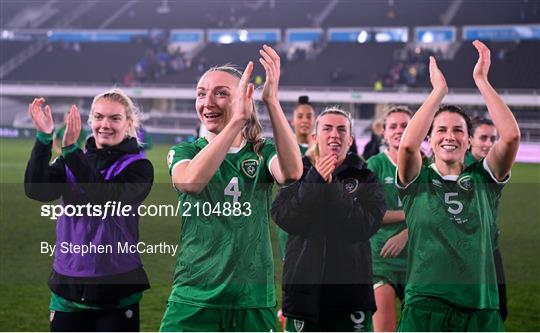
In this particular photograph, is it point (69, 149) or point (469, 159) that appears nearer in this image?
point (69, 149)

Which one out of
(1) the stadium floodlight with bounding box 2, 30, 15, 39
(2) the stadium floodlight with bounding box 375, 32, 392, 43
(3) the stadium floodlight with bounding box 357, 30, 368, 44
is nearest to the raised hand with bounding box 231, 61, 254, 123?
(1) the stadium floodlight with bounding box 2, 30, 15, 39

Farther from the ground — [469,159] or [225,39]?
[225,39]

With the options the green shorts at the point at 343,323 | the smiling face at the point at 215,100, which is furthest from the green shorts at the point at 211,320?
the smiling face at the point at 215,100

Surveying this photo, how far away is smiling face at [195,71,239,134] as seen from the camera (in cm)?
288

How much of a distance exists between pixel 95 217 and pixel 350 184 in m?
1.15

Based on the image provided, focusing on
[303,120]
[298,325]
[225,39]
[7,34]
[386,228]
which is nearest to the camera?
[298,325]

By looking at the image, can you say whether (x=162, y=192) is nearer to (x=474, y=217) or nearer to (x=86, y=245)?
(x=86, y=245)

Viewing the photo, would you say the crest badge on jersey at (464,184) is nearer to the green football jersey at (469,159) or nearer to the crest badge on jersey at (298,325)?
the crest badge on jersey at (298,325)

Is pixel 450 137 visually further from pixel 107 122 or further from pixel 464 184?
pixel 107 122

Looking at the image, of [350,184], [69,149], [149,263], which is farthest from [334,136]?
[149,263]

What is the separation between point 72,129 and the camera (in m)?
3.17

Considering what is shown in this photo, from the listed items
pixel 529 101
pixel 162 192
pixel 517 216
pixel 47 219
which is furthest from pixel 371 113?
pixel 162 192

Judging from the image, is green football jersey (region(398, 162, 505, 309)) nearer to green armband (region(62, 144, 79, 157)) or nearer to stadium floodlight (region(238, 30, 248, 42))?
green armband (region(62, 144, 79, 157))

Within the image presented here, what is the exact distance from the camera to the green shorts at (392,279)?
441cm
